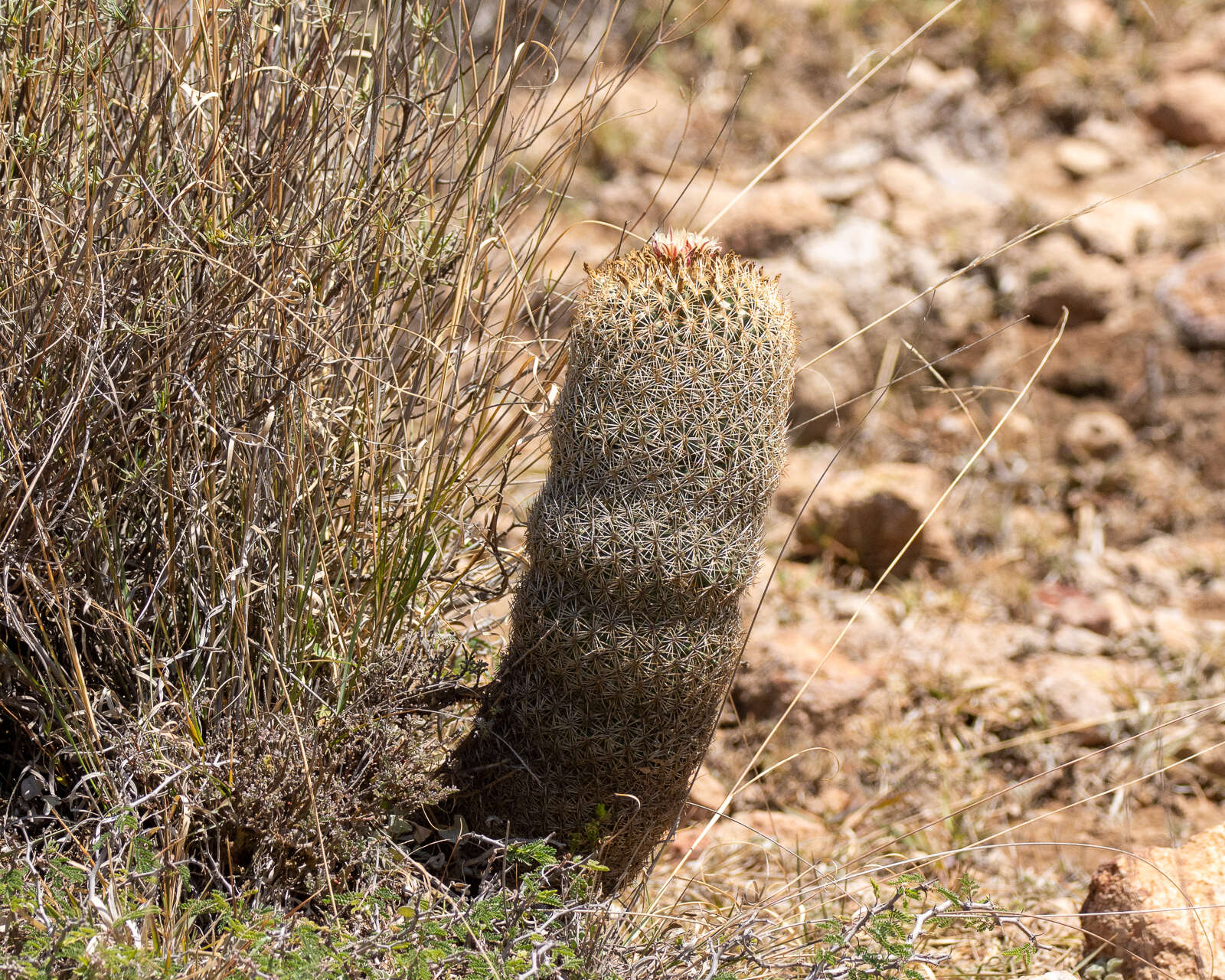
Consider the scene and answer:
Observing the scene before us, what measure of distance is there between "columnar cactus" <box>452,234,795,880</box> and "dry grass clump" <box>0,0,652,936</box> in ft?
0.85

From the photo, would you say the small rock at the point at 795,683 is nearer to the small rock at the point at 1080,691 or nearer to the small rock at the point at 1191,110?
the small rock at the point at 1080,691

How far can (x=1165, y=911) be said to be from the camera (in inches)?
81.4

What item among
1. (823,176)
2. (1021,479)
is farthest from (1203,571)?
(823,176)

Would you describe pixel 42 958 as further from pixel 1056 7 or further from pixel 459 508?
pixel 1056 7

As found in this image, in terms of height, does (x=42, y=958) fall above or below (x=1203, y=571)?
below

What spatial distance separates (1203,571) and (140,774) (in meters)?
3.47

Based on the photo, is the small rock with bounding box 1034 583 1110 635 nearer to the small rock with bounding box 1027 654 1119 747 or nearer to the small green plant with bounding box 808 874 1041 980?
the small rock with bounding box 1027 654 1119 747

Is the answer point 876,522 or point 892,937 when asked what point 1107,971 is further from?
point 876,522

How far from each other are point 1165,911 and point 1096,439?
2.61m

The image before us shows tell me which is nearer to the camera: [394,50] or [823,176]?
[394,50]

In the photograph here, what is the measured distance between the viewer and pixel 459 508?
7.58 feet

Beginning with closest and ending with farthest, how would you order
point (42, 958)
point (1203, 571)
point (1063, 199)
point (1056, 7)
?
point (42, 958) < point (1203, 571) < point (1063, 199) < point (1056, 7)

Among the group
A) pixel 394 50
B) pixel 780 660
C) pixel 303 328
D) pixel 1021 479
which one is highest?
pixel 394 50

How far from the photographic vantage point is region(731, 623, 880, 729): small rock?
3145 millimetres
